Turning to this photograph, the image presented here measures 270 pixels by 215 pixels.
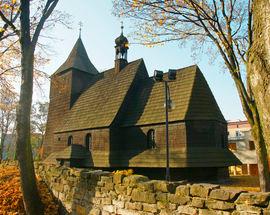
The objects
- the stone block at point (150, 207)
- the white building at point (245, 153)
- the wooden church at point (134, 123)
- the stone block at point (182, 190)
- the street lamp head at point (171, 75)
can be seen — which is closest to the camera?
the stone block at point (182, 190)

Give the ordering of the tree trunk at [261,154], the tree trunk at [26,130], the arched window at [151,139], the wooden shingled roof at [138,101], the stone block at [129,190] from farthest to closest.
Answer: the arched window at [151,139], the wooden shingled roof at [138,101], the tree trunk at [261,154], the tree trunk at [26,130], the stone block at [129,190]

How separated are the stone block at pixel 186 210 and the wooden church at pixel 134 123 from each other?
11.2 meters

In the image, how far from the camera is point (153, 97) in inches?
897

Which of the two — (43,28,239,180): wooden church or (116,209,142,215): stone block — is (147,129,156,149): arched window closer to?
(43,28,239,180): wooden church

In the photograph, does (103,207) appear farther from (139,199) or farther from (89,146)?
(89,146)

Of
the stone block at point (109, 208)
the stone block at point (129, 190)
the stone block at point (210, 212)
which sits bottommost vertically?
the stone block at point (109, 208)

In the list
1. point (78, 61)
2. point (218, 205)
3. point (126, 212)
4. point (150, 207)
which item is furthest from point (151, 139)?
point (78, 61)

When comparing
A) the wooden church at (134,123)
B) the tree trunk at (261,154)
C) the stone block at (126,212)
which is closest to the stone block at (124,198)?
the stone block at (126,212)

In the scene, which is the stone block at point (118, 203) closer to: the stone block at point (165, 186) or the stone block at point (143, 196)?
the stone block at point (143, 196)

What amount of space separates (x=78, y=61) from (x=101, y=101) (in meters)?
9.10

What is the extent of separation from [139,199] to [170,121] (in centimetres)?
1300

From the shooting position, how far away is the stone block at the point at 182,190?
563 cm

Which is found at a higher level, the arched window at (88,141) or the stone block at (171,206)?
the arched window at (88,141)

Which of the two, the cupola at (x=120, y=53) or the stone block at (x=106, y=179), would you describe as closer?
the stone block at (x=106, y=179)
